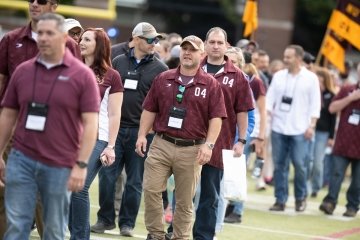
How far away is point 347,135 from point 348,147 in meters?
0.19

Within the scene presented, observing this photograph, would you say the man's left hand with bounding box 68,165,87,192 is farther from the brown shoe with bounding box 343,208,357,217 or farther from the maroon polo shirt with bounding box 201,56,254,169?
the brown shoe with bounding box 343,208,357,217

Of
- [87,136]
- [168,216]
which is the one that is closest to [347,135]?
[168,216]

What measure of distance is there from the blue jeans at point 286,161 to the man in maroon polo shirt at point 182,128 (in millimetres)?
4778

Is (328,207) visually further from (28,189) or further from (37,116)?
(37,116)

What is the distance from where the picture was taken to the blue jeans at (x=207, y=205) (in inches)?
408

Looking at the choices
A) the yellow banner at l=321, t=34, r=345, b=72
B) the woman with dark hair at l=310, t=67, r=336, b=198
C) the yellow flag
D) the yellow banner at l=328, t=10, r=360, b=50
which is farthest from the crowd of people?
the yellow banner at l=321, t=34, r=345, b=72

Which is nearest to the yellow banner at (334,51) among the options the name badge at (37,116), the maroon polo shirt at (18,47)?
the maroon polo shirt at (18,47)

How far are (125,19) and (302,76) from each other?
28604mm

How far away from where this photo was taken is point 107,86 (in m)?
9.55

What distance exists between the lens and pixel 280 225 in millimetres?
13367

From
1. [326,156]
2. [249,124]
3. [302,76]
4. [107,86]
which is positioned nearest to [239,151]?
[249,124]

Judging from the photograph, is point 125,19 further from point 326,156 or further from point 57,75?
point 57,75

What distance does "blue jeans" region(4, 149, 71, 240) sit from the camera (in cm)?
756

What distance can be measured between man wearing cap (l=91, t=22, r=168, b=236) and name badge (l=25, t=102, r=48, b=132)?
359cm
